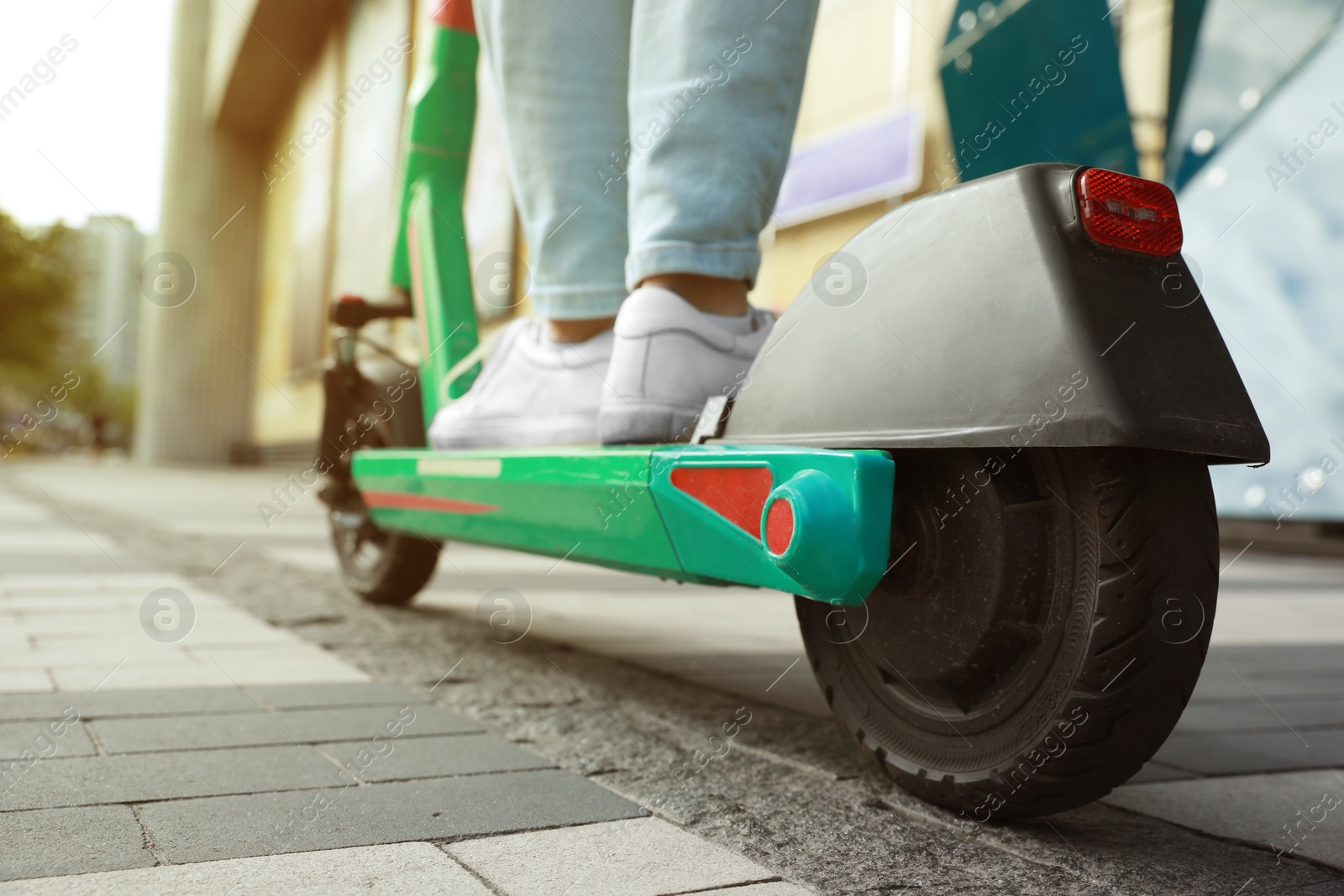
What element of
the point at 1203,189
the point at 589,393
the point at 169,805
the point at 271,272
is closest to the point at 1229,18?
the point at 1203,189

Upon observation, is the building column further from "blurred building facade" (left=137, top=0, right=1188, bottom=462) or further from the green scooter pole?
the green scooter pole

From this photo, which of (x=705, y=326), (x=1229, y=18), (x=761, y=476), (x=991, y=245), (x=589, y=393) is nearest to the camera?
(x=991, y=245)

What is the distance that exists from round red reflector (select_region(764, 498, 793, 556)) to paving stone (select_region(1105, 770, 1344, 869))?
0.62 meters

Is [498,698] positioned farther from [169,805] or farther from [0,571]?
[0,571]

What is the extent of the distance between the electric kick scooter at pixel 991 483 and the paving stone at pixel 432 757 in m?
0.36

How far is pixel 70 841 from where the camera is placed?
111cm

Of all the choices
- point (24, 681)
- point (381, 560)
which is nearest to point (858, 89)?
point (381, 560)

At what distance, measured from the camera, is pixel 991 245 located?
3.85ft

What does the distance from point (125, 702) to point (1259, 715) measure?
80.6 inches

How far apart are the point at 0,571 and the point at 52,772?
101 inches

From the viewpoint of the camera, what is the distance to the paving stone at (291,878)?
3.22 feet

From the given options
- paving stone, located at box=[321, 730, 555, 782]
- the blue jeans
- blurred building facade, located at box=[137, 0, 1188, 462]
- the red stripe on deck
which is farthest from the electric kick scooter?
blurred building facade, located at box=[137, 0, 1188, 462]

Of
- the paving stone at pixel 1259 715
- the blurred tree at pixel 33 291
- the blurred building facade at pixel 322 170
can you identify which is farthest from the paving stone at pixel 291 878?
the blurred tree at pixel 33 291

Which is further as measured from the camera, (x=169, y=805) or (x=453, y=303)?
(x=453, y=303)
